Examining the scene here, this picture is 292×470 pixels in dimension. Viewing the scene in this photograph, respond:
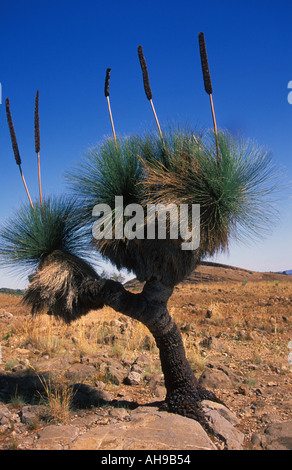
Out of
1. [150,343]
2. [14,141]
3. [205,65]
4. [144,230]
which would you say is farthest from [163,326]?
[150,343]

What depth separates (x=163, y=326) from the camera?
19.0 ft

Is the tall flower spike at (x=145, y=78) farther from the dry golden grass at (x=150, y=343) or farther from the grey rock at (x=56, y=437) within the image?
the grey rock at (x=56, y=437)

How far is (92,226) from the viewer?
5871 millimetres

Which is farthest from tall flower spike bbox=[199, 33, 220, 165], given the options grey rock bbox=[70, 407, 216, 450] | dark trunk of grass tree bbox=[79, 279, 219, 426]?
grey rock bbox=[70, 407, 216, 450]

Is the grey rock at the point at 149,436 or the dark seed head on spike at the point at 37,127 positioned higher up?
the dark seed head on spike at the point at 37,127

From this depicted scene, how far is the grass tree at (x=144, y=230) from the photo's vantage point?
17.1 feet

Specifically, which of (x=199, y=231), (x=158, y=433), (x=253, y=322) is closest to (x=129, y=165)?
(x=199, y=231)

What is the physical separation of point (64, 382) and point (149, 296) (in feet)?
9.16

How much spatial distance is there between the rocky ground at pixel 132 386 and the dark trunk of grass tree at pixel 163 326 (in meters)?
0.32

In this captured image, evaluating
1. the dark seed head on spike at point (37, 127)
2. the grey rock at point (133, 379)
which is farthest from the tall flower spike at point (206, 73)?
the grey rock at point (133, 379)

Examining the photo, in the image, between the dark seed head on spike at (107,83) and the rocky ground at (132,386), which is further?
the dark seed head on spike at (107,83)

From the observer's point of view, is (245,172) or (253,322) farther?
(253,322)

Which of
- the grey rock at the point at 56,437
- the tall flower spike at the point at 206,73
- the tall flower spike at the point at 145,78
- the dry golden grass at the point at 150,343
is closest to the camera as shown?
the grey rock at the point at 56,437

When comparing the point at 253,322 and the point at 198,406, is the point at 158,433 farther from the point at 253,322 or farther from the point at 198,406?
the point at 253,322
